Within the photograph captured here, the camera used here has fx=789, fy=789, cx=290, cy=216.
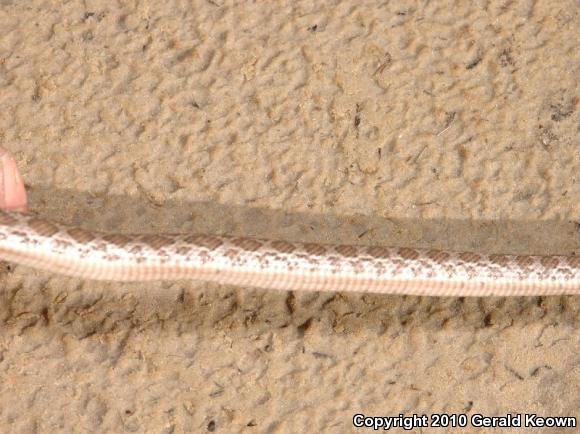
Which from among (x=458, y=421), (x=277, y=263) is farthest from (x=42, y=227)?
(x=458, y=421)

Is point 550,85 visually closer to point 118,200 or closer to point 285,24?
point 285,24

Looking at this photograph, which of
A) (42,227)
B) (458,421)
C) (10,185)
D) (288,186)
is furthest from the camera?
(288,186)

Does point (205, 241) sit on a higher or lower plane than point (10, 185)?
lower

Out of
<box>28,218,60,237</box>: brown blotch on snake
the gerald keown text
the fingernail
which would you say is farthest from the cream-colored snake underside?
the gerald keown text

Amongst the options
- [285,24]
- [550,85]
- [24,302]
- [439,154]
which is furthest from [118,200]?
[550,85]

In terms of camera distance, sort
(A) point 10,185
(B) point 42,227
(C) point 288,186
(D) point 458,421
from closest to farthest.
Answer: (B) point 42,227
(A) point 10,185
(D) point 458,421
(C) point 288,186

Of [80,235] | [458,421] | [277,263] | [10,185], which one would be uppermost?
[10,185]

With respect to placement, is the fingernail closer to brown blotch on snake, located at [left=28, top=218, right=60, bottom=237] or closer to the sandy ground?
brown blotch on snake, located at [left=28, top=218, right=60, bottom=237]

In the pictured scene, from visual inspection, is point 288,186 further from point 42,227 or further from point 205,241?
point 42,227
